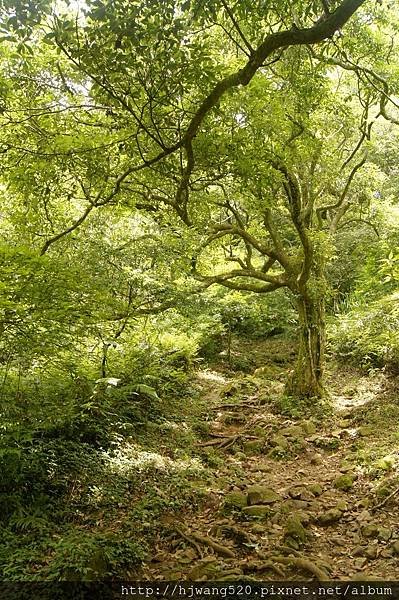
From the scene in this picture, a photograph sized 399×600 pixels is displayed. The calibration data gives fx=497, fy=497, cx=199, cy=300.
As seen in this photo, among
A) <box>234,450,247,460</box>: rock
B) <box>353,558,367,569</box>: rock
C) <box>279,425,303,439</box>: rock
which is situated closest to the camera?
<box>353,558,367,569</box>: rock

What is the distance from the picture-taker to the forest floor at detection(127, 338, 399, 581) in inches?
210

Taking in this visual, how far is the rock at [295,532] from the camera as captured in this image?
581 cm

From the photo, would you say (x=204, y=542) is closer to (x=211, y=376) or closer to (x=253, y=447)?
(x=253, y=447)

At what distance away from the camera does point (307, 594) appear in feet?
15.8

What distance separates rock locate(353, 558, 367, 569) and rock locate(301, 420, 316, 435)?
4.46 m

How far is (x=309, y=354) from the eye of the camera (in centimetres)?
1145

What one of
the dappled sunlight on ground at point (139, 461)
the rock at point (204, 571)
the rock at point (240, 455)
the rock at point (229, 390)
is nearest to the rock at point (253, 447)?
the rock at point (240, 455)

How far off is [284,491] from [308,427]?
2831 mm

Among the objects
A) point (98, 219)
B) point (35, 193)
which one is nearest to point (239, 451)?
point (98, 219)

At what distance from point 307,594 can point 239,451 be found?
4.29m

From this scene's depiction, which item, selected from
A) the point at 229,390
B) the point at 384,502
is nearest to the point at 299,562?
the point at 384,502

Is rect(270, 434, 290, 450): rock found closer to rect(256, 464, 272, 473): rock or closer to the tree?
rect(256, 464, 272, 473): rock

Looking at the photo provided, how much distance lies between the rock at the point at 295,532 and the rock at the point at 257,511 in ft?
1.69

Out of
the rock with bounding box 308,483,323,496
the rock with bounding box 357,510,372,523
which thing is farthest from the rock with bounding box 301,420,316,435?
the rock with bounding box 357,510,372,523
